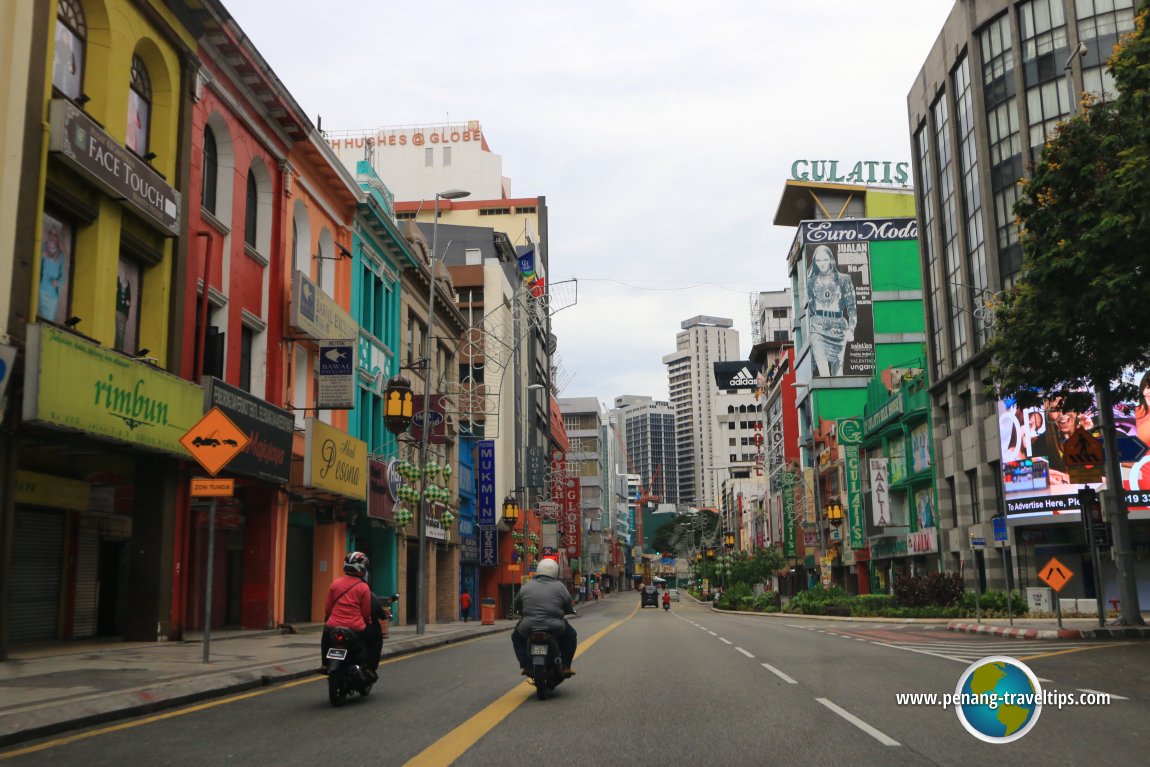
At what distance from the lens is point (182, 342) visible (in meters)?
20.3

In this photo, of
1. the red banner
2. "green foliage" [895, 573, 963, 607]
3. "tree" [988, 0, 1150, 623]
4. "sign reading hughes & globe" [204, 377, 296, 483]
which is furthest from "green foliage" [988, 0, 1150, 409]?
the red banner

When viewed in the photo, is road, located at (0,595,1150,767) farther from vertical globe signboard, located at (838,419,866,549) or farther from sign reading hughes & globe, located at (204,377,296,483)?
vertical globe signboard, located at (838,419,866,549)

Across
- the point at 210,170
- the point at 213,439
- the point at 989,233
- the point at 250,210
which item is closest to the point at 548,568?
the point at 213,439

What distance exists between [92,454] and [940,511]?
137 ft

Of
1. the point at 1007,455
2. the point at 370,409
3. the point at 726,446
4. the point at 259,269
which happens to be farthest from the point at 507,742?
the point at 726,446

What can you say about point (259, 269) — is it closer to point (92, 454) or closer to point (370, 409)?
point (92, 454)

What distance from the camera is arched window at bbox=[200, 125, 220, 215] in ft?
75.6

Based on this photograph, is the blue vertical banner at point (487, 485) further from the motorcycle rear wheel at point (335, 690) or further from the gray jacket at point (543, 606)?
the motorcycle rear wheel at point (335, 690)

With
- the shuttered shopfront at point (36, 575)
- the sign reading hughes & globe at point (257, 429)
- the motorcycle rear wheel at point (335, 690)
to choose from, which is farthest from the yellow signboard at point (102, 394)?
the motorcycle rear wheel at point (335, 690)

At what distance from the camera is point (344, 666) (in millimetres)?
10844

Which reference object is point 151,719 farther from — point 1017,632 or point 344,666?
point 1017,632

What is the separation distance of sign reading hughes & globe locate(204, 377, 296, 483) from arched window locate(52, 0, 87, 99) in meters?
6.06

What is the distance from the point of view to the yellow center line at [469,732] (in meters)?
7.47

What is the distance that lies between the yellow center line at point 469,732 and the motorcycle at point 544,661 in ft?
0.80
